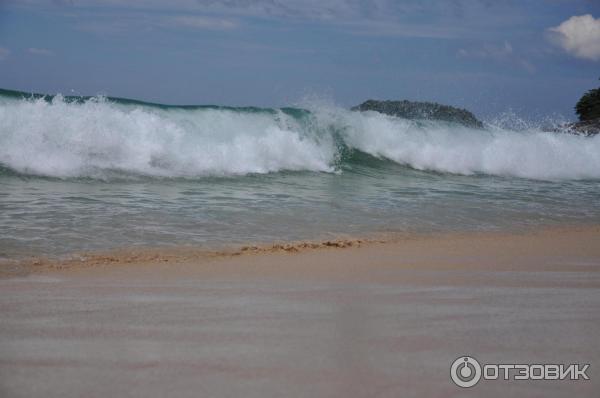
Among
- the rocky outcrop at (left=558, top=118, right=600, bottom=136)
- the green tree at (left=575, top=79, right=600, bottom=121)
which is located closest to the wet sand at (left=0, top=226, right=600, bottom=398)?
the rocky outcrop at (left=558, top=118, right=600, bottom=136)

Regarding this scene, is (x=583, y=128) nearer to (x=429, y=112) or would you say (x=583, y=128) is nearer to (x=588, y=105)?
(x=429, y=112)

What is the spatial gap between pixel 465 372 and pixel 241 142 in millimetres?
10867

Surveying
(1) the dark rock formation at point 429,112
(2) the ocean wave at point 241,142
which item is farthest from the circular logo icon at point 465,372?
(1) the dark rock formation at point 429,112

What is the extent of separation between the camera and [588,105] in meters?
35.1

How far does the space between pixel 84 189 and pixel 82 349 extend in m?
5.79

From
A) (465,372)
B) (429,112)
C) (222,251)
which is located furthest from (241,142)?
(465,372)

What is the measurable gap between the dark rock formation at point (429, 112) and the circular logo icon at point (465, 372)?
1802 cm

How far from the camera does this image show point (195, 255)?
4715mm

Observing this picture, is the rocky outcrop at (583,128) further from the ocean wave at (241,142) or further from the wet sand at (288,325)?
the wet sand at (288,325)

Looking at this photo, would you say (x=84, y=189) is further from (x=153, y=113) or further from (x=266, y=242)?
(x=153, y=113)

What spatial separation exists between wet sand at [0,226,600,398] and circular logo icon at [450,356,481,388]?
0.03 meters

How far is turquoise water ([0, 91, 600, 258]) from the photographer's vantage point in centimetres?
594

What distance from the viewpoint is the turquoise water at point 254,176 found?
594 cm

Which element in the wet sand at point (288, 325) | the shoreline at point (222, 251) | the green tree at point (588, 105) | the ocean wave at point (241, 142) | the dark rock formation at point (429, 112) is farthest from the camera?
the green tree at point (588, 105)
